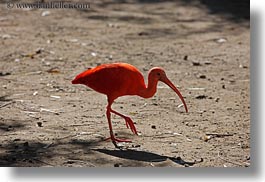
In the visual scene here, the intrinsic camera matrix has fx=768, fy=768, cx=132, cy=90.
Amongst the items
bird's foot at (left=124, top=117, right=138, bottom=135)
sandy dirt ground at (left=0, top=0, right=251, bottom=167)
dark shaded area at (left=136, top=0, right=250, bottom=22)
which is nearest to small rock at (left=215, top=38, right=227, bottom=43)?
sandy dirt ground at (left=0, top=0, right=251, bottom=167)

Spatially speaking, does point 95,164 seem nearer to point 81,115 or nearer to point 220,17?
point 81,115

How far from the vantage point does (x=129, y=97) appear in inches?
237

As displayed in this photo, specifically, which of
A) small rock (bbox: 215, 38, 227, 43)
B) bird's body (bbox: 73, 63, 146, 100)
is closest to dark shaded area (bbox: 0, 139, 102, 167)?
bird's body (bbox: 73, 63, 146, 100)

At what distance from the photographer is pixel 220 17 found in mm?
8977

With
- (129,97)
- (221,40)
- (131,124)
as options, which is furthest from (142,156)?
(221,40)

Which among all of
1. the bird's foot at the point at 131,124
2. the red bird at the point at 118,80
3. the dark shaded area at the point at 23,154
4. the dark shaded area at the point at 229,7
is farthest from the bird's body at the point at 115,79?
the dark shaded area at the point at 229,7

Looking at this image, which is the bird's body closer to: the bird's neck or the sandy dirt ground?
the bird's neck

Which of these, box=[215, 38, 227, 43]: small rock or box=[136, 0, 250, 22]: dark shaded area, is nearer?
box=[215, 38, 227, 43]: small rock

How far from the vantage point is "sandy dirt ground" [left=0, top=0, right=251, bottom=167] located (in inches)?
188

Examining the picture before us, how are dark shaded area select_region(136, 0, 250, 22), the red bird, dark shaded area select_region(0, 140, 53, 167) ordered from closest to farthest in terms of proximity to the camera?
dark shaded area select_region(0, 140, 53, 167) < the red bird < dark shaded area select_region(136, 0, 250, 22)

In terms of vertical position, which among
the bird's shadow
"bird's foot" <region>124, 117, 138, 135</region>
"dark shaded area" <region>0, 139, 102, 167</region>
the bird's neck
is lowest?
the bird's shadow

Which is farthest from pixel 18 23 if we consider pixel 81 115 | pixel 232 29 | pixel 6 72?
pixel 81 115

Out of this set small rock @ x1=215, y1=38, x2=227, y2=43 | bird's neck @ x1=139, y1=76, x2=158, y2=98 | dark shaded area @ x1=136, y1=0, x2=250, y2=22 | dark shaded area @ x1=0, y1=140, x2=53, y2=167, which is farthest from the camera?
dark shaded area @ x1=136, y1=0, x2=250, y2=22

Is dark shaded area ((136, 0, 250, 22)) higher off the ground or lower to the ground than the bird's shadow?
higher
